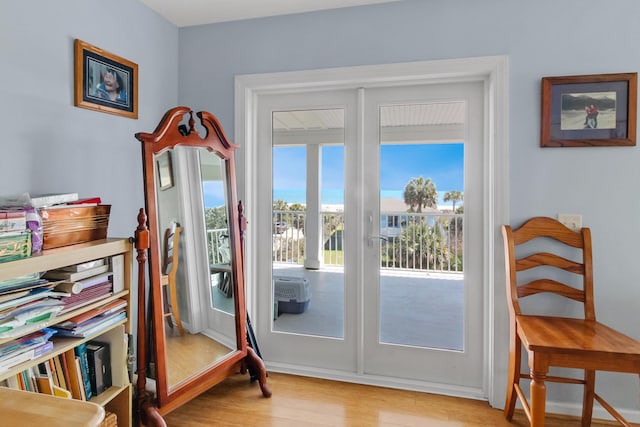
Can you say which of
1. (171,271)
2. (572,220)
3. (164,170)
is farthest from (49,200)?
(572,220)

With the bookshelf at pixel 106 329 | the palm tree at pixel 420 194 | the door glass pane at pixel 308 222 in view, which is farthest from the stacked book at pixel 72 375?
the palm tree at pixel 420 194

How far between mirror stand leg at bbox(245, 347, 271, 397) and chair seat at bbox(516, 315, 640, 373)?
1504 millimetres

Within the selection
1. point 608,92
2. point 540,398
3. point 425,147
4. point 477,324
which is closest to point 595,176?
point 608,92

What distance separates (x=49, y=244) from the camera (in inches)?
→ 58.6

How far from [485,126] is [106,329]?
235cm

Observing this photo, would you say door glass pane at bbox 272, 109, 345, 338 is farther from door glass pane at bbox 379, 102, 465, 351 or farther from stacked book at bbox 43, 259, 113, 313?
stacked book at bbox 43, 259, 113, 313

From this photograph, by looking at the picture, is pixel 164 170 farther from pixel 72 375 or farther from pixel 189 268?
pixel 72 375

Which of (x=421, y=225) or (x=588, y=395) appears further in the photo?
(x=421, y=225)

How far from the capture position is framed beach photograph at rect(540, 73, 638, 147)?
2006mm

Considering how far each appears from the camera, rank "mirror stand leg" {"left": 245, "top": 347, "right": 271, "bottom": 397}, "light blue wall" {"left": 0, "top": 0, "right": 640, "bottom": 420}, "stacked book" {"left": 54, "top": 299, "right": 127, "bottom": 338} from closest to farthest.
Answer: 1. "stacked book" {"left": 54, "top": 299, "right": 127, "bottom": 338}
2. "light blue wall" {"left": 0, "top": 0, "right": 640, "bottom": 420}
3. "mirror stand leg" {"left": 245, "top": 347, "right": 271, "bottom": 397}

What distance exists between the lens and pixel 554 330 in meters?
1.81

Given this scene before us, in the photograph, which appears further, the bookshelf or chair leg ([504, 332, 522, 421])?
chair leg ([504, 332, 522, 421])

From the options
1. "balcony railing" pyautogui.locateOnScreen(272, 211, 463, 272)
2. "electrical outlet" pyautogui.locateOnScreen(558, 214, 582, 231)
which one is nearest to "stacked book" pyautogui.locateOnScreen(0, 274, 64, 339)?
"balcony railing" pyautogui.locateOnScreen(272, 211, 463, 272)

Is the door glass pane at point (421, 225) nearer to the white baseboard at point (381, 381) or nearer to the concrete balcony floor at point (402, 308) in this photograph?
the concrete balcony floor at point (402, 308)
